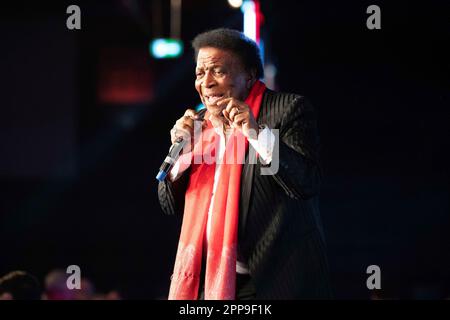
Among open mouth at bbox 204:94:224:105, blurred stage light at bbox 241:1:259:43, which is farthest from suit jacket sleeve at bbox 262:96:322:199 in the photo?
blurred stage light at bbox 241:1:259:43

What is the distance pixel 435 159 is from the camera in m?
5.84

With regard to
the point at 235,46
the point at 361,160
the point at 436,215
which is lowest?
the point at 436,215

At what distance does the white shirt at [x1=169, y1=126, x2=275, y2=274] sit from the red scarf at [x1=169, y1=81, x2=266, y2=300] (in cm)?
2

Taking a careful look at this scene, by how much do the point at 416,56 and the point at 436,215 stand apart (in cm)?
156

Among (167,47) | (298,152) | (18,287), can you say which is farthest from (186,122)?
(167,47)

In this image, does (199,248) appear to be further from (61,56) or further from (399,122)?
(61,56)

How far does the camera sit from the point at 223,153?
2.67m

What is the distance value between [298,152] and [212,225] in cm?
38

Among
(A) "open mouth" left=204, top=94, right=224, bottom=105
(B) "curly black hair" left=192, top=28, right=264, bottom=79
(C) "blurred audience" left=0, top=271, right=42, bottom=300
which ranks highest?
(B) "curly black hair" left=192, top=28, right=264, bottom=79

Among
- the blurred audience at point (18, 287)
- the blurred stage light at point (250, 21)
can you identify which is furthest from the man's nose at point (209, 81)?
the blurred stage light at point (250, 21)

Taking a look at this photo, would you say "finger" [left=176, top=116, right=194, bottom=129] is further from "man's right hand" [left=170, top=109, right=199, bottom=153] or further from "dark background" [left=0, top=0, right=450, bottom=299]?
"dark background" [left=0, top=0, right=450, bottom=299]

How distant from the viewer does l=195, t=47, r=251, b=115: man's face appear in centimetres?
263

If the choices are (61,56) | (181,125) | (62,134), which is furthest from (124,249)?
(181,125)

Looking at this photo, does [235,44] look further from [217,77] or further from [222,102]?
[222,102]
